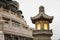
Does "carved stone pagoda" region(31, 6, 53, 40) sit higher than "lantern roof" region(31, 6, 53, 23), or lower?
lower

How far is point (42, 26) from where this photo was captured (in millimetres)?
12234

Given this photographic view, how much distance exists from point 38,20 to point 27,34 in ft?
43.2

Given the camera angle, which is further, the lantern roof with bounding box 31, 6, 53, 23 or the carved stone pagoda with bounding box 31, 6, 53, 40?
the lantern roof with bounding box 31, 6, 53, 23

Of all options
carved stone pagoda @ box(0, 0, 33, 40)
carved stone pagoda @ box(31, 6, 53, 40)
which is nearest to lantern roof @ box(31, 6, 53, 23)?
carved stone pagoda @ box(31, 6, 53, 40)

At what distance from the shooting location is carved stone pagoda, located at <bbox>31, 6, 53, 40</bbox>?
12.1 m

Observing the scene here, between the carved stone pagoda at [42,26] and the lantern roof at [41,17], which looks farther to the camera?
the lantern roof at [41,17]

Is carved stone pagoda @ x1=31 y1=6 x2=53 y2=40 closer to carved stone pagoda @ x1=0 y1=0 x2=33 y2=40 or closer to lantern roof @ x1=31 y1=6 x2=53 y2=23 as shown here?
lantern roof @ x1=31 y1=6 x2=53 y2=23

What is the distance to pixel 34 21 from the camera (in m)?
12.6

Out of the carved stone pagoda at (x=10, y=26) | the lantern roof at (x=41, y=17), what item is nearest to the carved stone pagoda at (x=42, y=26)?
the lantern roof at (x=41, y=17)

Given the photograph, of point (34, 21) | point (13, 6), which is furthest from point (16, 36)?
point (34, 21)

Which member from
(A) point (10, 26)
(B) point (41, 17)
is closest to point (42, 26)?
(B) point (41, 17)

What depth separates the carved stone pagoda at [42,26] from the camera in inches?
476

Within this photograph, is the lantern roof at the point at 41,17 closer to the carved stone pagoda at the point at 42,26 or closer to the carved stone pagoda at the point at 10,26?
the carved stone pagoda at the point at 42,26

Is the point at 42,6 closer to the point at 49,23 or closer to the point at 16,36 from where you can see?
the point at 49,23
